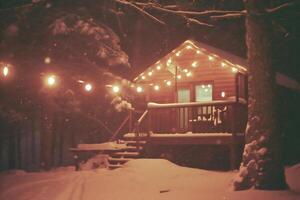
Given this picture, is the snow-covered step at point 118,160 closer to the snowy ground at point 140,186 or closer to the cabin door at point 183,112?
the snowy ground at point 140,186

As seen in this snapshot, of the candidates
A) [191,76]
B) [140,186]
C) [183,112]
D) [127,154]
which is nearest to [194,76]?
[191,76]

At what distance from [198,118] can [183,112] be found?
1623 mm

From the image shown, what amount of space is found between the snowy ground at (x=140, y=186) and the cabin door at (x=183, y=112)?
10.6ft

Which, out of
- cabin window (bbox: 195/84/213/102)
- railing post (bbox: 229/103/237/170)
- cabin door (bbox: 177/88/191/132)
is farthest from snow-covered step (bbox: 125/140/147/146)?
cabin window (bbox: 195/84/213/102)

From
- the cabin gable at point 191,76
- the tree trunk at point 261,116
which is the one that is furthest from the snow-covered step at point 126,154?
the tree trunk at point 261,116

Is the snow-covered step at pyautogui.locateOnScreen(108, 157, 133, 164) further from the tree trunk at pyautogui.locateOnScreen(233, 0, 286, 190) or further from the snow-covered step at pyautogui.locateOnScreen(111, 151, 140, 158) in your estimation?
the tree trunk at pyautogui.locateOnScreen(233, 0, 286, 190)

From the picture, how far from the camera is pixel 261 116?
13.8 metres

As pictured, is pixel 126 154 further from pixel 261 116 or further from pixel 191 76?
pixel 261 116

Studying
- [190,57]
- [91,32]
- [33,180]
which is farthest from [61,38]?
[33,180]

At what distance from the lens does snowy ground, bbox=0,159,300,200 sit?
13.8 m

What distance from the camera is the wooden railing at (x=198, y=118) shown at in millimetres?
20562

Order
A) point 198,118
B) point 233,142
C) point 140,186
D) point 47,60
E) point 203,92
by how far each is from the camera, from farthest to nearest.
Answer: point 203,92 → point 47,60 → point 198,118 → point 233,142 → point 140,186

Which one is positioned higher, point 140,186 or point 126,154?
point 126,154

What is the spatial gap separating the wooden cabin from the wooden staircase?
108 cm
